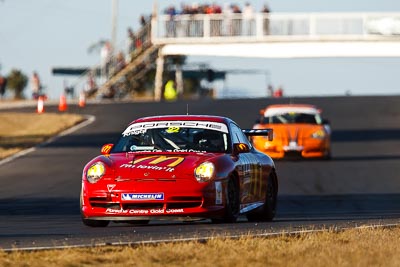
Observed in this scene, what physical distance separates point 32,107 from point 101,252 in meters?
44.8

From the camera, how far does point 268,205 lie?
17.3 metres

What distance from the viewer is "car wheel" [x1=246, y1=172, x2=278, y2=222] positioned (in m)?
17.0

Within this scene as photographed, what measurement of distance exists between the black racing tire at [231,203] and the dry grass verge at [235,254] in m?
2.53

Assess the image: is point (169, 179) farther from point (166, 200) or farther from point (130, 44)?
point (130, 44)

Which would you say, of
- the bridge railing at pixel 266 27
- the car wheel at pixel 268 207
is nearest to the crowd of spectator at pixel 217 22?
the bridge railing at pixel 266 27

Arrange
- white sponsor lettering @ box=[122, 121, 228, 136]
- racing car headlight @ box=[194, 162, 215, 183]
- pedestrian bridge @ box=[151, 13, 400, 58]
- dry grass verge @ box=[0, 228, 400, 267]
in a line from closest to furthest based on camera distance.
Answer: dry grass verge @ box=[0, 228, 400, 267], racing car headlight @ box=[194, 162, 215, 183], white sponsor lettering @ box=[122, 121, 228, 136], pedestrian bridge @ box=[151, 13, 400, 58]

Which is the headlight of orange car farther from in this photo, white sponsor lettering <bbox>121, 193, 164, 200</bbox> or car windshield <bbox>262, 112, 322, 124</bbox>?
white sponsor lettering <bbox>121, 193, 164, 200</bbox>

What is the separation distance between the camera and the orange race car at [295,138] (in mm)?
32281

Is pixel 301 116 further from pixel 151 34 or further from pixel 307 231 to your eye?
pixel 151 34

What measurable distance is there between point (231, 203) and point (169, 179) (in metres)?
0.86

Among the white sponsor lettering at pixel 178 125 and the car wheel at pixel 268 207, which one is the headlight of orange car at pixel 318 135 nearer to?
the car wheel at pixel 268 207

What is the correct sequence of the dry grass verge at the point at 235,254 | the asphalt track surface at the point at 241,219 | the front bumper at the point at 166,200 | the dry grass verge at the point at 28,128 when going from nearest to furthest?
the dry grass verge at the point at 235,254 < the asphalt track surface at the point at 241,219 < the front bumper at the point at 166,200 < the dry grass verge at the point at 28,128

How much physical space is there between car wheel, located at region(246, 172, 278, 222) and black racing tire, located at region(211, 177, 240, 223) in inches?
39.0

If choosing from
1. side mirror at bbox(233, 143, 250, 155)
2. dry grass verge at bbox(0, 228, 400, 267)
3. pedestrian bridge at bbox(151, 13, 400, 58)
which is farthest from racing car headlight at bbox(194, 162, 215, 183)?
pedestrian bridge at bbox(151, 13, 400, 58)
